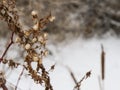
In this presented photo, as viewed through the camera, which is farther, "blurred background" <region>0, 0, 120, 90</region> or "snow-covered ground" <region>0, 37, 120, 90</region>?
"blurred background" <region>0, 0, 120, 90</region>

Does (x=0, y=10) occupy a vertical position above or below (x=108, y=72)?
above

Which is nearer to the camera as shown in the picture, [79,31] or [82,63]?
[82,63]

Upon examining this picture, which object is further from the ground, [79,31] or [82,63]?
[82,63]

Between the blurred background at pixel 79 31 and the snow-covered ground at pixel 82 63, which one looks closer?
the snow-covered ground at pixel 82 63

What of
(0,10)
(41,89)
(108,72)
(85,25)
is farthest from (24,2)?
(0,10)

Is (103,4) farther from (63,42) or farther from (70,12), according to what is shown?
(63,42)
